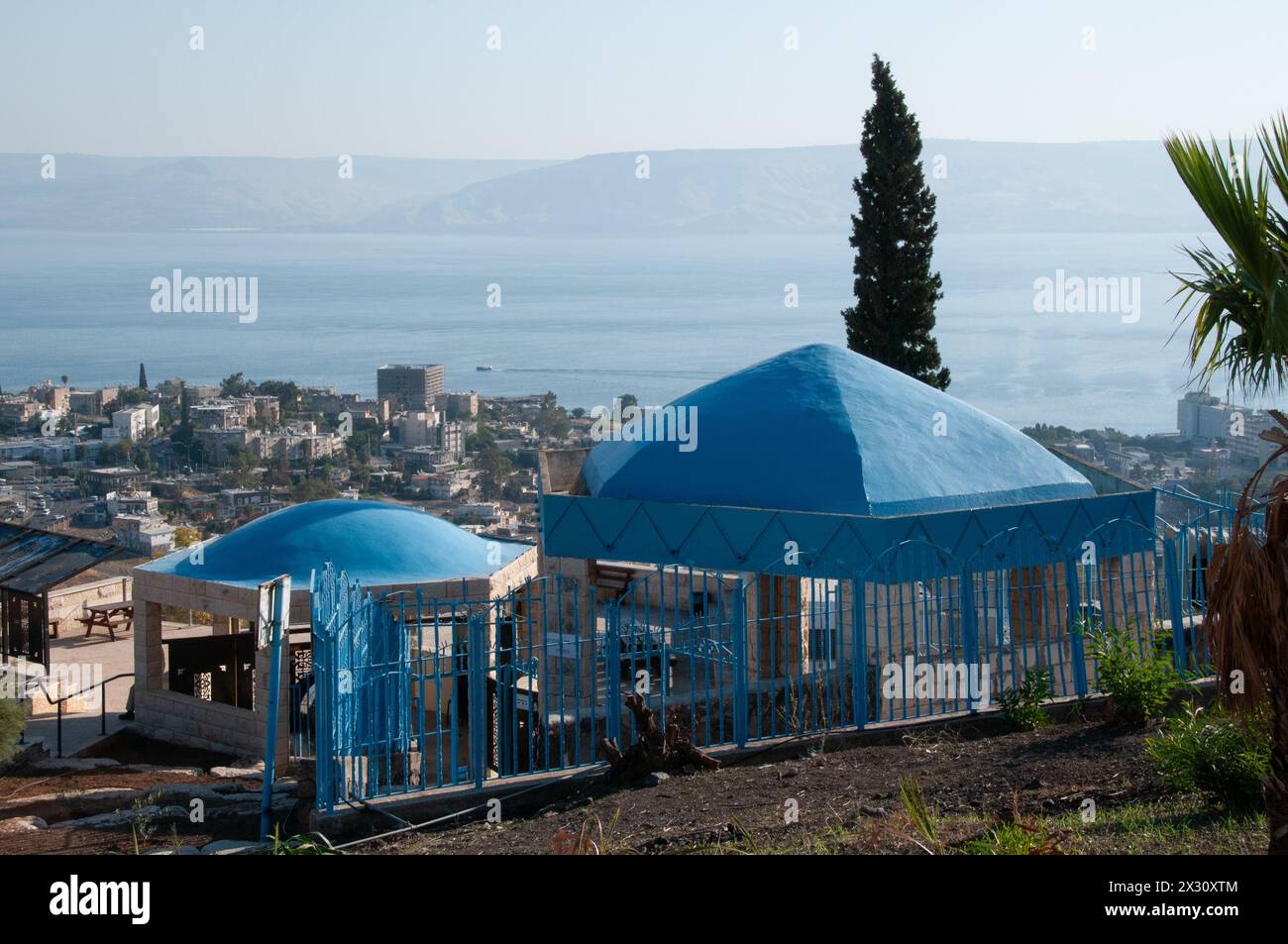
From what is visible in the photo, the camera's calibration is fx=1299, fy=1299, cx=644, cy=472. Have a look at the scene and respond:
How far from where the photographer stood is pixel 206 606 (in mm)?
15594

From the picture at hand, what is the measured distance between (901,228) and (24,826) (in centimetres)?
2002

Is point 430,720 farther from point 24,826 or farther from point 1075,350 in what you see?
point 1075,350

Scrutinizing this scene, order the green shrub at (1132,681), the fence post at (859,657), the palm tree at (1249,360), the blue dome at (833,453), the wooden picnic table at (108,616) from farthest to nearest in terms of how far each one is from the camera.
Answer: the wooden picnic table at (108,616)
the blue dome at (833,453)
the fence post at (859,657)
the green shrub at (1132,681)
the palm tree at (1249,360)

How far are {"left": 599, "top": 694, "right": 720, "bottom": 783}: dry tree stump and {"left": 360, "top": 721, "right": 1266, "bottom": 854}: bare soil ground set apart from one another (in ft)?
0.53

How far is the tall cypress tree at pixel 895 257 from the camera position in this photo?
2517cm

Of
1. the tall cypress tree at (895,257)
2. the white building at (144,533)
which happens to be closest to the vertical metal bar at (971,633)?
the tall cypress tree at (895,257)

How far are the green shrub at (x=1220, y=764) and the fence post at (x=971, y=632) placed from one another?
8.00 feet

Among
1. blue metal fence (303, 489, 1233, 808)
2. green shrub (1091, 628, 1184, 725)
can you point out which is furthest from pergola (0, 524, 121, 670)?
green shrub (1091, 628, 1184, 725)

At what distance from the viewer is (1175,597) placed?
421 inches

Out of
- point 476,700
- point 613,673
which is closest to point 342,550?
point 613,673

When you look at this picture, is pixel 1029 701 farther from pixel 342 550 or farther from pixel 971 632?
pixel 342 550

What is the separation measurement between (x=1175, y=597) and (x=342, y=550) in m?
9.91
